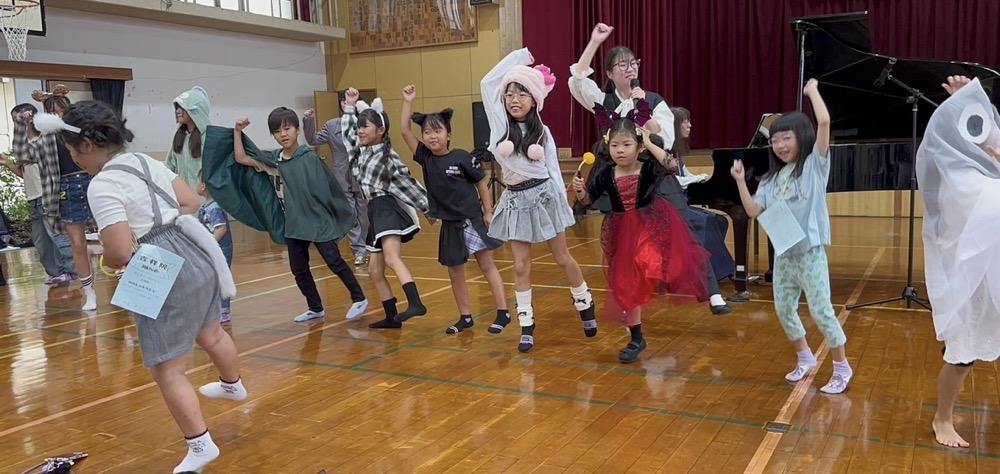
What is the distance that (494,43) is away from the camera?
12648 mm

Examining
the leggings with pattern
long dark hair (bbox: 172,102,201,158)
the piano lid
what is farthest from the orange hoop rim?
the leggings with pattern

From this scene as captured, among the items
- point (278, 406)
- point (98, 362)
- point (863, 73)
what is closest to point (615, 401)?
point (278, 406)

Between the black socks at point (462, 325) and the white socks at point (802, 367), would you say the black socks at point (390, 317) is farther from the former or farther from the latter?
the white socks at point (802, 367)

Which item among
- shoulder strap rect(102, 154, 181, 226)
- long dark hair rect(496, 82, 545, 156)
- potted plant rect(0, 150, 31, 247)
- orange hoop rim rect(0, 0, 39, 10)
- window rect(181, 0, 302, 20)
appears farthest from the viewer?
window rect(181, 0, 302, 20)

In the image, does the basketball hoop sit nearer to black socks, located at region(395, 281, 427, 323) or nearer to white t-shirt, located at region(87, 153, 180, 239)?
black socks, located at region(395, 281, 427, 323)

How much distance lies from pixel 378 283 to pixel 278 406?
144 centimetres

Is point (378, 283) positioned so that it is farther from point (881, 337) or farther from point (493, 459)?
point (881, 337)

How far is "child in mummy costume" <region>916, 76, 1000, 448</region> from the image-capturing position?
8.00ft

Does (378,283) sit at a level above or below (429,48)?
below

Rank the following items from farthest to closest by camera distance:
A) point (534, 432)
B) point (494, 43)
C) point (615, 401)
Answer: point (494, 43)
point (615, 401)
point (534, 432)

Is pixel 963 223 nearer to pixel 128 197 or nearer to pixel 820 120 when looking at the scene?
pixel 820 120

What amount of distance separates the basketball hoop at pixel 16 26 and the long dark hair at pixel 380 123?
606 cm

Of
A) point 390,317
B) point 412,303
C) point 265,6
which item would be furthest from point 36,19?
point 412,303

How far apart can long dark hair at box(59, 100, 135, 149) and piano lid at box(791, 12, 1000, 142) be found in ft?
14.2
